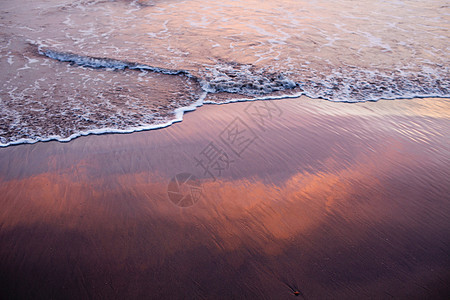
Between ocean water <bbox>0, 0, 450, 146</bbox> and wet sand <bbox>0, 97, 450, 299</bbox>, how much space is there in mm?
804

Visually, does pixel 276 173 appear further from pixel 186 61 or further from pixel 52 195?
pixel 186 61

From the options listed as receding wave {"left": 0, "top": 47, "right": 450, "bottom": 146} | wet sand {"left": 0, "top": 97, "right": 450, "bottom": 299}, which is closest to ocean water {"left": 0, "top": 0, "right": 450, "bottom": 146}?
receding wave {"left": 0, "top": 47, "right": 450, "bottom": 146}

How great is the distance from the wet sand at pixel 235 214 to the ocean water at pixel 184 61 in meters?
0.80

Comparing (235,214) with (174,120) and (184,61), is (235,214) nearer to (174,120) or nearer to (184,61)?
(174,120)

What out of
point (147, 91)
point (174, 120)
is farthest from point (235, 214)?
point (147, 91)

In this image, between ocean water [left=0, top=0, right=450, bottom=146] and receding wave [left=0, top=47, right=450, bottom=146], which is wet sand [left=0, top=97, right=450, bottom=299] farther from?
ocean water [left=0, top=0, right=450, bottom=146]

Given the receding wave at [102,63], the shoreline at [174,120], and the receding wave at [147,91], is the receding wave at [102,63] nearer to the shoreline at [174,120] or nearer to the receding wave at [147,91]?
the receding wave at [147,91]

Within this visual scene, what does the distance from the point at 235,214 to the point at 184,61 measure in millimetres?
4028

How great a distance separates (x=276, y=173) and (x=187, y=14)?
7.85 m

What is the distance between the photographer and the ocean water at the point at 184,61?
3846 millimetres

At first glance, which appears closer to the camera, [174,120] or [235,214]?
[235,214]

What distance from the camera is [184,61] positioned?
539 cm

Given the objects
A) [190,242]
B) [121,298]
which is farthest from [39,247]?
[190,242]

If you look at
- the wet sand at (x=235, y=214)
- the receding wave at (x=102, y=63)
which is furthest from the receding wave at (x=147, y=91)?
the wet sand at (x=235, y=214)
